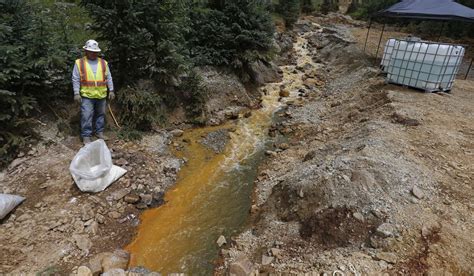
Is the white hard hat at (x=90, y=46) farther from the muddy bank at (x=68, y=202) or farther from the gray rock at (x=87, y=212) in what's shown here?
the gray rock at (x=87, y=212)

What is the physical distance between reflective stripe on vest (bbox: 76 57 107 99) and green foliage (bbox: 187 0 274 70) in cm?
480

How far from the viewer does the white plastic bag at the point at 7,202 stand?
4996 millimetres

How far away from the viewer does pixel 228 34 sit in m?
11.4

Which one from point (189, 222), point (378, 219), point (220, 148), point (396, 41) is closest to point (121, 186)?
point (189, 222)

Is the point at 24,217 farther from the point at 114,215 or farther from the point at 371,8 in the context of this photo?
the point at 371,8

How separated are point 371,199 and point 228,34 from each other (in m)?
8.46

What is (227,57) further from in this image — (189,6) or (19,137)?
(19,137)

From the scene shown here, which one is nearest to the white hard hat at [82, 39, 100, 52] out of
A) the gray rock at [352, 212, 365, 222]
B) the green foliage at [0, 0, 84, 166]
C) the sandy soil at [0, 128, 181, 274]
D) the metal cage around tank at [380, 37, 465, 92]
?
the green foliage at [0, 0, 84, 166]

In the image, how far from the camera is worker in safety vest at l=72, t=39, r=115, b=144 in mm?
6461

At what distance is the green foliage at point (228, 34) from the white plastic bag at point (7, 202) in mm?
7440

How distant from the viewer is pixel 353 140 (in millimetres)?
7727

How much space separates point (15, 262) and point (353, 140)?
24.6 feet

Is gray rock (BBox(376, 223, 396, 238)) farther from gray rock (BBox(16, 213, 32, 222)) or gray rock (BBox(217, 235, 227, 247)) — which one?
gray rock (BBox(16, 213, 32, 222))

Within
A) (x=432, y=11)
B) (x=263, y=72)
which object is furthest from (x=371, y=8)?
(x=263, y=72)
